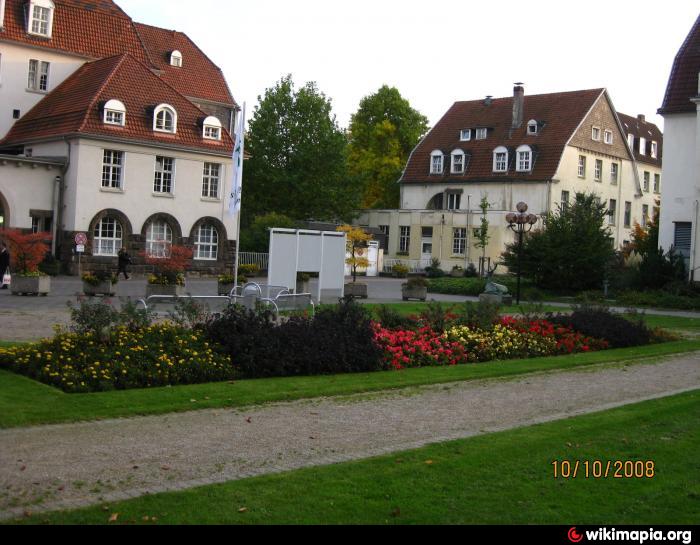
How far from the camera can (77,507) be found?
21.8ft

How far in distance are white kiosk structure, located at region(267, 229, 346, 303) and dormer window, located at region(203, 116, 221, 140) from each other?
22.5 meters

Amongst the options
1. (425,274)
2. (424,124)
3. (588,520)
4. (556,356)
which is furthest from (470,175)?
(588,520)

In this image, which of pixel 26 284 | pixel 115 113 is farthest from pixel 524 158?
pixel 26 284

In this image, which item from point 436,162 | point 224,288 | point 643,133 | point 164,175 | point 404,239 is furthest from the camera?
point 643,133

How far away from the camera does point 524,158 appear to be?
64.8m

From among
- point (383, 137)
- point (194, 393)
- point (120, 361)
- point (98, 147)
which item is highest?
point (383, 137)

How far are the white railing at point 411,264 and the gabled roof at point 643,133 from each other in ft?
71.1

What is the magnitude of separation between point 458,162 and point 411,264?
9.19m

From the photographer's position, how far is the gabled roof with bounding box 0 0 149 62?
47.4m

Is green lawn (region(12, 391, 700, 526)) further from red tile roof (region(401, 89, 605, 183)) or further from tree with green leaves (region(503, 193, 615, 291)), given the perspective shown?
red tile roof (region(401, 89, 605, 183))

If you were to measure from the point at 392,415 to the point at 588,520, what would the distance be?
4640 mm

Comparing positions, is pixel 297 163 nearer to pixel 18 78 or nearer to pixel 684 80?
pixel 18 78

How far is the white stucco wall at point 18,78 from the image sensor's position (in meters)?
47.0

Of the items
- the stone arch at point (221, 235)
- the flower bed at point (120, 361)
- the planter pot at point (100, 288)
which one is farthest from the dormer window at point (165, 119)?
the flower bed at point (120, 361)
